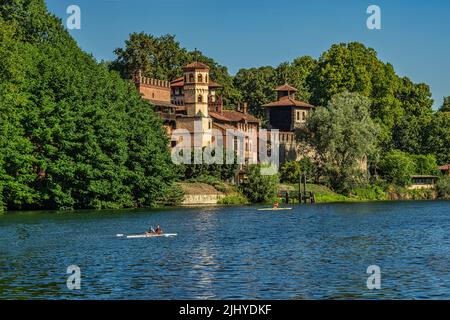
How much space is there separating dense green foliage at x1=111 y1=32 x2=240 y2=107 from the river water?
5629 cm

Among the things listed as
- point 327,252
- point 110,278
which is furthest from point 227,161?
point 110,278

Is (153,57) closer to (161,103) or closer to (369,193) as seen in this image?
(161,103)

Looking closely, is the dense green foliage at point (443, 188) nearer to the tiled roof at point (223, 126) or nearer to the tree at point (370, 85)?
the tree at point (370, 85)

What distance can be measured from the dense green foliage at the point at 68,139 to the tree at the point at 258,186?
12331 mm

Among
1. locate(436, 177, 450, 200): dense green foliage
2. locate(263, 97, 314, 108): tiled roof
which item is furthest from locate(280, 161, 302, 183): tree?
locate(436, 177, 450, 200): dense green foliage

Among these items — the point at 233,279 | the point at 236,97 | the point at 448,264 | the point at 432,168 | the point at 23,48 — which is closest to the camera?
the point at 233,279

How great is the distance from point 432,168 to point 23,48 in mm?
68248

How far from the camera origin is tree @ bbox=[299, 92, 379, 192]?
111 meters

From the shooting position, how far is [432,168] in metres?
134

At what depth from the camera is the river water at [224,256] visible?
36094 millimetres

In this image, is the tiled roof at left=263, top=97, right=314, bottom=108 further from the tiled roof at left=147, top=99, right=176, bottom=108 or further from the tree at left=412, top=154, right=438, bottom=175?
the tiled roof at left=147, top=99, right=176, bottom=108

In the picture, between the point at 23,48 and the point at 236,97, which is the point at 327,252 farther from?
the point at 236,97

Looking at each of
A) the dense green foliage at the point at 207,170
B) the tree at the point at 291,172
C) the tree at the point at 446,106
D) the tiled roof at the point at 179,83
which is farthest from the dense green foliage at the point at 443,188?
the tree at the point at 446,106
